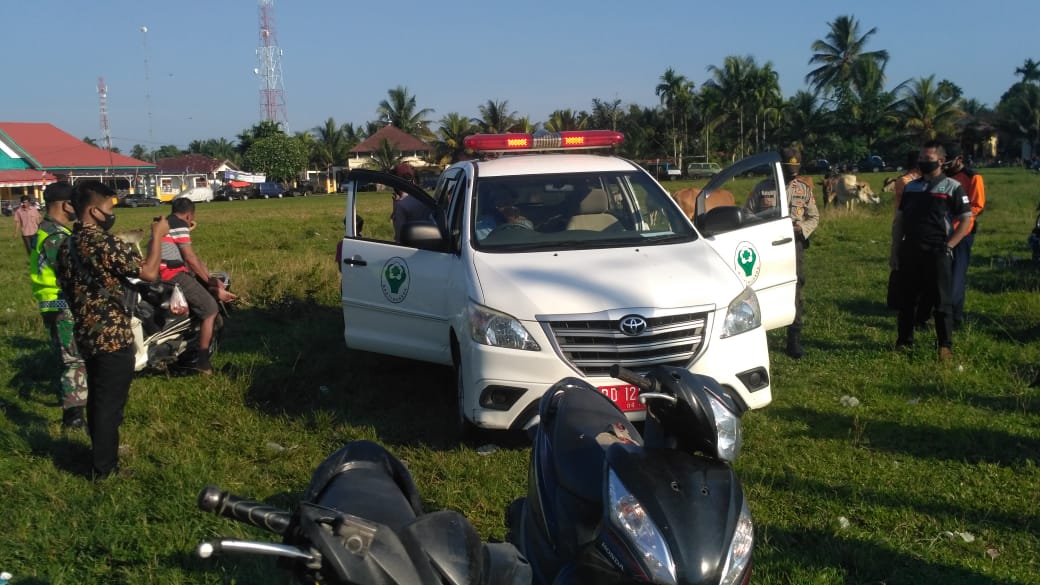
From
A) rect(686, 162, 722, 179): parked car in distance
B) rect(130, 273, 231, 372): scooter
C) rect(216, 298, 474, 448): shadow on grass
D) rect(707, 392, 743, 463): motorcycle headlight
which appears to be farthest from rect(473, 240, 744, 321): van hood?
rect(686, 162, 722, 179): parked car in distance

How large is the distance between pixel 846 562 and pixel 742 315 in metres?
1.66

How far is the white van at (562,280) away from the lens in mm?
4824

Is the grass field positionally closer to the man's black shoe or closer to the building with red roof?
the man's black shoe

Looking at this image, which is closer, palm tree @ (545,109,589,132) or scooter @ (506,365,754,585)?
scooter @ (506,365,754,585)

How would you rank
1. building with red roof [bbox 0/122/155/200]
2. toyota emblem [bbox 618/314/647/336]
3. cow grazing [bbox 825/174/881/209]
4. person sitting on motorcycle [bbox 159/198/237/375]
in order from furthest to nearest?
building with red roof [bbox 0/122/155/200], cow grazing [bbox 825/174/881/209], person sitting on motorcycle [bbox 159/198/237/375], toyota emblem [bbox 618/314/647/336]

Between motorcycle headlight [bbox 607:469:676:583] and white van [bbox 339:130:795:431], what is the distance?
2332mm

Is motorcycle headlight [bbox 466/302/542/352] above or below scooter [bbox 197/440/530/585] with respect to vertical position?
below

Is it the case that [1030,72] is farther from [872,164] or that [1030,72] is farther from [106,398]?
[106,398]

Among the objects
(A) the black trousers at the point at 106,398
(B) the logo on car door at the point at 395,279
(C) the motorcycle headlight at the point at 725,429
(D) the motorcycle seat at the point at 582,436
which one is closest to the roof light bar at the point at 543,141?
(B) the logo on car door at the point at 395,279

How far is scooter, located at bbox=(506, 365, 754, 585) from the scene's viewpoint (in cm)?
229

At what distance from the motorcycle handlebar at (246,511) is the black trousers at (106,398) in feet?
11.7

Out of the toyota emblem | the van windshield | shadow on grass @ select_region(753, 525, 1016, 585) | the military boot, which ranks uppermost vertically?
the van windshield

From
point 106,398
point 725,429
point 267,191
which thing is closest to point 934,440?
point 725,429

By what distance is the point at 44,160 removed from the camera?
59.3 m
